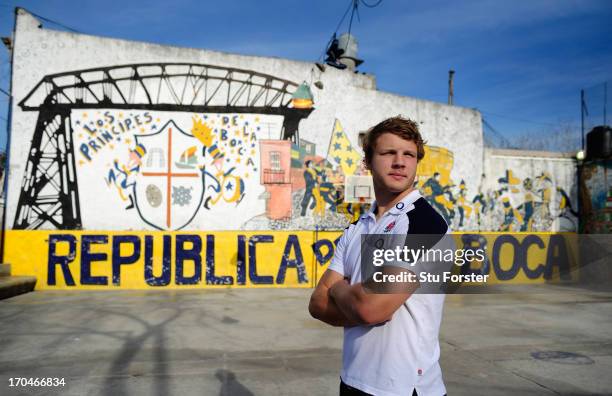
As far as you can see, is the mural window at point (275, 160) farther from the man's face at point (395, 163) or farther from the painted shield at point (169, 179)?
the man's face at point (395, 163)

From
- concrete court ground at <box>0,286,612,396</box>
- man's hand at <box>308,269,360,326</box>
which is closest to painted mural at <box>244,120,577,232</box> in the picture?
concrete court ground at <box>0,286,612,396</box>

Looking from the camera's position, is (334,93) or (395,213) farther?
(334,93)

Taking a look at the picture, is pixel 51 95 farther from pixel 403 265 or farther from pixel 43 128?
pixel 403 265

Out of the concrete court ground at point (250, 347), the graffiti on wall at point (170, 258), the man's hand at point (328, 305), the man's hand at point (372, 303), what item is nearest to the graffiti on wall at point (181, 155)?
the graffiti on wall at point (170, 258)

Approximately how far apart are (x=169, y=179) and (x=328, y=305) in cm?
1046

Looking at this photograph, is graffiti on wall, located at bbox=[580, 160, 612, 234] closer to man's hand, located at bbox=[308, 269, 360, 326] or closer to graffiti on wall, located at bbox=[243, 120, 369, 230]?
graffiti on wall, located at bbox=[243, 120, 369, 230]

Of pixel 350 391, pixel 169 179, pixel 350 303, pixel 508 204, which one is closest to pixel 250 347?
pixel 350 391

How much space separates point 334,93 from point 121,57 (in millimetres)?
5796

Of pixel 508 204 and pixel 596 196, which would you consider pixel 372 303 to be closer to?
pixel 508 204

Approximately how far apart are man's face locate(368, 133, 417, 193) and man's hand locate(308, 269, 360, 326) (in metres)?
0.46

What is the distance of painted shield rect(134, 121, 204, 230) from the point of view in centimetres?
1152

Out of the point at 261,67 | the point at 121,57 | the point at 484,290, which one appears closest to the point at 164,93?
the point at 121,57

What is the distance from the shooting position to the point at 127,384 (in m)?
4.34

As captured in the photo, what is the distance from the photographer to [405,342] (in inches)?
66.4
